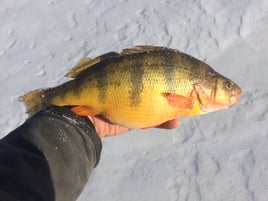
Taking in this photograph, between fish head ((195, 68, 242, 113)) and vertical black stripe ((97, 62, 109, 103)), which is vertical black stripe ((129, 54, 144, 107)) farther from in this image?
fish head ((195, 68, 242, 113))

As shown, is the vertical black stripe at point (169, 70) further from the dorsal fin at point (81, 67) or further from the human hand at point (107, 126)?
the dorsal fin at point (81, 67)

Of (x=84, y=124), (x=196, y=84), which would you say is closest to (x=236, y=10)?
(x=196, y=84)

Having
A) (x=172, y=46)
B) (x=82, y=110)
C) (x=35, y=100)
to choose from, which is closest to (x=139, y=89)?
(x=82, y=110)

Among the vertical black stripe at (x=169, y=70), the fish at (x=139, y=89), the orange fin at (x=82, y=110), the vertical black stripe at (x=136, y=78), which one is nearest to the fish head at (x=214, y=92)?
the fish at (x=139, y=89)

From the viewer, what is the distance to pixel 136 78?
2326mm

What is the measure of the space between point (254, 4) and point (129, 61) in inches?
84.6

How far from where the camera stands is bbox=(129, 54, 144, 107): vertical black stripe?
2326 mm

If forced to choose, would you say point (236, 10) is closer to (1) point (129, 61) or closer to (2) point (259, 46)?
(2) point (259, 46)

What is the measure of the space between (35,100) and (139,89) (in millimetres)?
617

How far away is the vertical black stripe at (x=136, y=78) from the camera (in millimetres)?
2326

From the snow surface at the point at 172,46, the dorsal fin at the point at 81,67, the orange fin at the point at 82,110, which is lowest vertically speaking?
the snow surface at the point at 172,46

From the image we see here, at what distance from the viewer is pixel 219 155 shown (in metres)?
2.99

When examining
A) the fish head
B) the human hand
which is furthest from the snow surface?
the fish head

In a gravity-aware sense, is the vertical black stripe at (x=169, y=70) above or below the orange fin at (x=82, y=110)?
above
